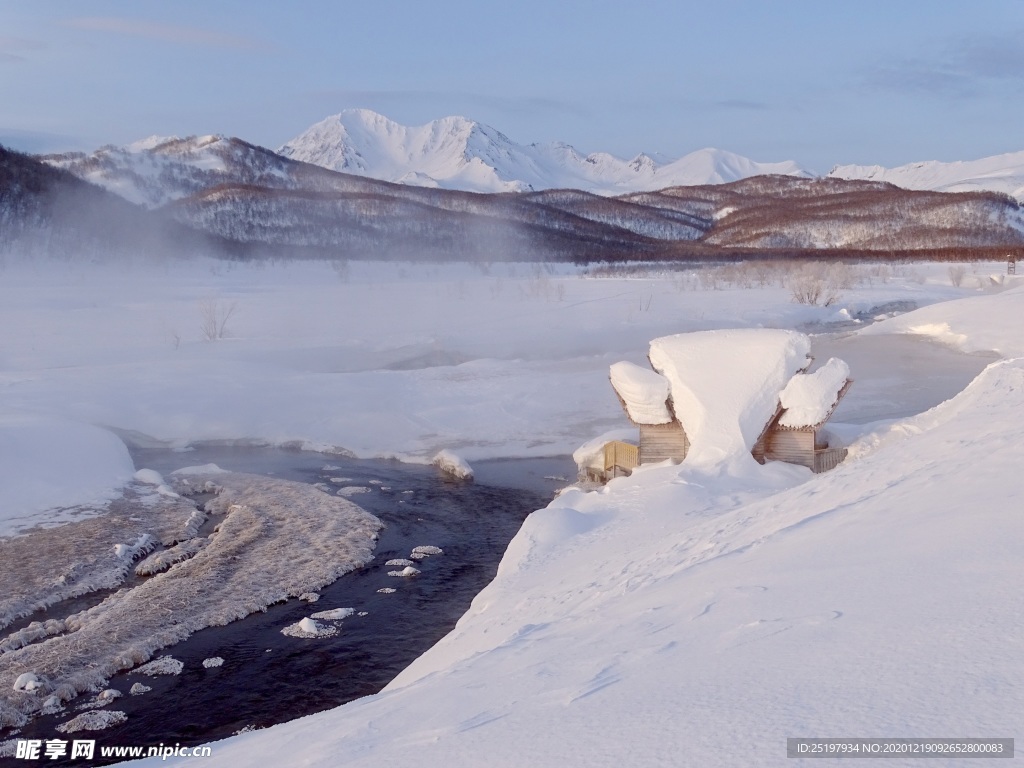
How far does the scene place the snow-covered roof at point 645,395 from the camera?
32.1 ft

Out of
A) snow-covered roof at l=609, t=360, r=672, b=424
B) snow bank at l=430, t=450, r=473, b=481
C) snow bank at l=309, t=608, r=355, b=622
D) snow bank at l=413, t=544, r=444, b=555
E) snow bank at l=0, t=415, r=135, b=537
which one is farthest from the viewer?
snow bank at l=430, t=450, r=473, b=481

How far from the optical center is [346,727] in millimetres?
3650

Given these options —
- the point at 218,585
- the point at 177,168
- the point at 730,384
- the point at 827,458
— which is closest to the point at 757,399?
the point at 730,384

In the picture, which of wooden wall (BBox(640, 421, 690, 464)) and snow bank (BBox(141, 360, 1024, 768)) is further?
wooden wall (BBox(640, 421, 690, 464))

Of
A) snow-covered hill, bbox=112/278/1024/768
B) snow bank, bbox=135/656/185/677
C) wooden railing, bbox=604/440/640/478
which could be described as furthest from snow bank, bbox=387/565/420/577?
wooden railing, bbox=604/440/640/478

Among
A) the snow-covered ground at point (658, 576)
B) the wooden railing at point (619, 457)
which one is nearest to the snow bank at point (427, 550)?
the snow-covered ground at point (658, 576)

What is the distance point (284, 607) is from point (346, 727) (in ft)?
13.3

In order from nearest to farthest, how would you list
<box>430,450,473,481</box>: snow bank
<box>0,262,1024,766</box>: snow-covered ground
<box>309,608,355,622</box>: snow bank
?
<box>0,262,1024,766</box>: snow-covered ground, <box>309,608,355,622</box>: snow bank, <box>430,450,473,481</box>: snow bank

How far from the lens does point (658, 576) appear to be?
5.67 meters

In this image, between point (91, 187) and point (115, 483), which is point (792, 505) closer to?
point (115, 483)

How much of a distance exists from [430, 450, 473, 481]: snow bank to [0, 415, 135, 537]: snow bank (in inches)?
157

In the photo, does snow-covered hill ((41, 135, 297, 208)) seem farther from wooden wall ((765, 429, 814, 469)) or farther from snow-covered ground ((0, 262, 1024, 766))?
wooden wall ((765, 429, 814, 469))

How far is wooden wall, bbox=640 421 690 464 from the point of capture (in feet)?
32.2

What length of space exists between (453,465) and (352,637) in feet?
17.7
